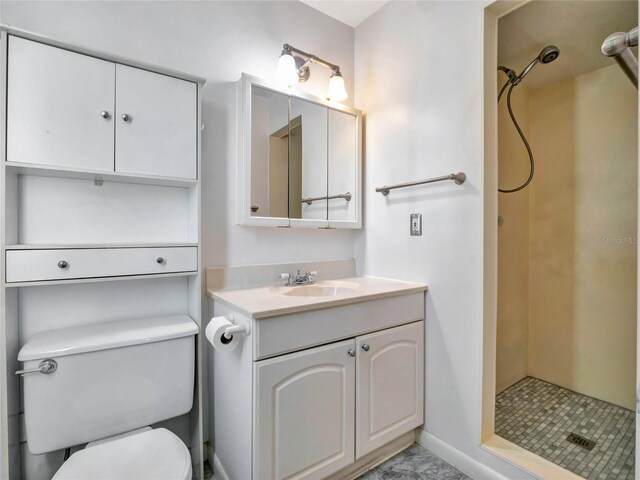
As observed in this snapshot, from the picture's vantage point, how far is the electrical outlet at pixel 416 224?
1.67 meters

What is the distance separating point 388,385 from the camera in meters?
1.49

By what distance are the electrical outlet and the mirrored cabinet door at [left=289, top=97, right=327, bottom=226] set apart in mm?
521

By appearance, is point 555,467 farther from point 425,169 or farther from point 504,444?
point 425,169

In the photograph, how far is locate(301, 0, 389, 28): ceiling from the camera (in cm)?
189

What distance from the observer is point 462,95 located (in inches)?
58.2

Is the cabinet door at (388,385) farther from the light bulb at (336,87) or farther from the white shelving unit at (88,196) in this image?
the light bulb at (336,87)

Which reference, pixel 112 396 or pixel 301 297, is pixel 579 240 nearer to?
pixel 301 297

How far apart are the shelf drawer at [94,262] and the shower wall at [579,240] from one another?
6.45ft

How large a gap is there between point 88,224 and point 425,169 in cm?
160

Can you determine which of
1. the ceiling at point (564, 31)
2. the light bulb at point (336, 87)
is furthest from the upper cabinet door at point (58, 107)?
the ceiling at point (564, 31)

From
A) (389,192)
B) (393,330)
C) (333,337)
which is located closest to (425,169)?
(389,192)

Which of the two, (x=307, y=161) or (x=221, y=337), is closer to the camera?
(x=221, y=337)

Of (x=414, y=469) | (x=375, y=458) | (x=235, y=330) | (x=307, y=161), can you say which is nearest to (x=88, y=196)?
(x=235, y=330)

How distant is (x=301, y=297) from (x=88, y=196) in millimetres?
996
